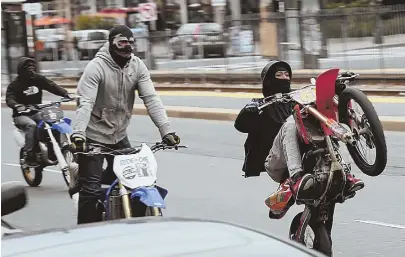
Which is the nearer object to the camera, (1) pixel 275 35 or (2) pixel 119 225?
(2) pixel 119 225

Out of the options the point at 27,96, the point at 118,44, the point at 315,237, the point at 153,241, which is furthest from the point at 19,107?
the point at 153,241

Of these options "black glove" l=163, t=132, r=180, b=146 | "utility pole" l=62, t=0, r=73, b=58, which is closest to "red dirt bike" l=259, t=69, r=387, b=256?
"black glove" l=163, t=132, r=180, b=146

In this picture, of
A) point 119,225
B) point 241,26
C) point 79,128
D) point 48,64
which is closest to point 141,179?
point 79,128

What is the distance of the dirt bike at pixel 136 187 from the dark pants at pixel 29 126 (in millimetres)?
5236

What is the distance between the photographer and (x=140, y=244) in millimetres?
2684

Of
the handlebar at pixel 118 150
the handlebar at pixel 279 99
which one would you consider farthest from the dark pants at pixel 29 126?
the handlebar at pixel 279 99

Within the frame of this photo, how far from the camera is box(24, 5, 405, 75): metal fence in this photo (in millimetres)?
19188

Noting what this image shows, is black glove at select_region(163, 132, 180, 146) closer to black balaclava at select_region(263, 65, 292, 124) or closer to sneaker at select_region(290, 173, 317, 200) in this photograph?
black balaclava at select_region(263, 65, 292, 124)

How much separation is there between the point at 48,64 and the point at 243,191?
22326 millimetres

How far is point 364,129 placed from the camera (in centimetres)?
569

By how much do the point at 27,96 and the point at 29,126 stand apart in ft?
1.35

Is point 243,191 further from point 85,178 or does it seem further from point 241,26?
point 241,26

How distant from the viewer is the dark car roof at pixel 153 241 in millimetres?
2627

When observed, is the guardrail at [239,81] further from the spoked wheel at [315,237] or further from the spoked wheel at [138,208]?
the spoked wheel at [138,208]
